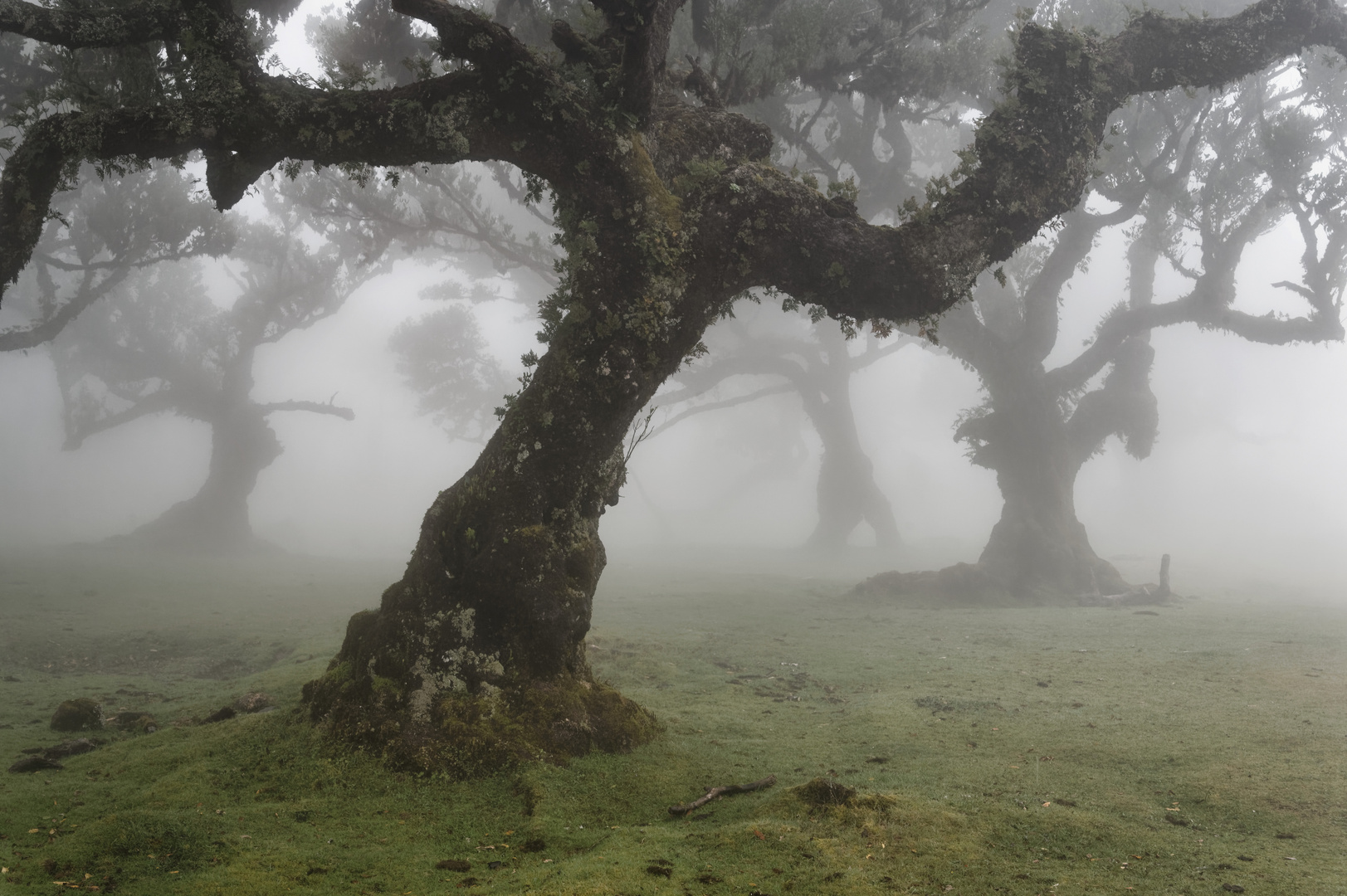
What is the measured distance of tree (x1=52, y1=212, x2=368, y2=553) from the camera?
24875 mm

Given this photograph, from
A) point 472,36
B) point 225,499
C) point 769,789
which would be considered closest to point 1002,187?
point 472,36

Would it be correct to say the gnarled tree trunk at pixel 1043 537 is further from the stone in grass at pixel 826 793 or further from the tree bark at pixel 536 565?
the stone in grass at pixel 826 793

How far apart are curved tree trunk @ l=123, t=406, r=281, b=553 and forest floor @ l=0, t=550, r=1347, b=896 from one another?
591 inches

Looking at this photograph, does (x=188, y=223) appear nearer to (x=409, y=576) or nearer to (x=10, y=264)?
(x=10, y=264)

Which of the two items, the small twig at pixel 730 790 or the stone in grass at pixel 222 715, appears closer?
the small twig at pixel 730 790

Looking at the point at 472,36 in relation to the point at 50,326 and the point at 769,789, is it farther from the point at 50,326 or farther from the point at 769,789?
the point at 50,326

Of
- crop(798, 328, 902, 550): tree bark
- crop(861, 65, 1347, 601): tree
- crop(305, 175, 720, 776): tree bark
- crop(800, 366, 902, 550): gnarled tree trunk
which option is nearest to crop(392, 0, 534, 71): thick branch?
crop(305, 175, 720, 776): tree bark

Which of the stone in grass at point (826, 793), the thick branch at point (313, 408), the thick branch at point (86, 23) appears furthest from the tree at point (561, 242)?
the thick branch at point (313, 408)

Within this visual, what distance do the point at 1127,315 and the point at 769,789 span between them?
18.4m

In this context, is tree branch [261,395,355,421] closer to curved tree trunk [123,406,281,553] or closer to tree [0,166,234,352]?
curved tree trunk [123,406,281,553]

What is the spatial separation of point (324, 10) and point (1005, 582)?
21646mm

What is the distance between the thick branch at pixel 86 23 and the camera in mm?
5512

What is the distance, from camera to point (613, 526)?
163ft

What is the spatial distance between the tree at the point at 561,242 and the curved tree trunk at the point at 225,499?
821 inches
